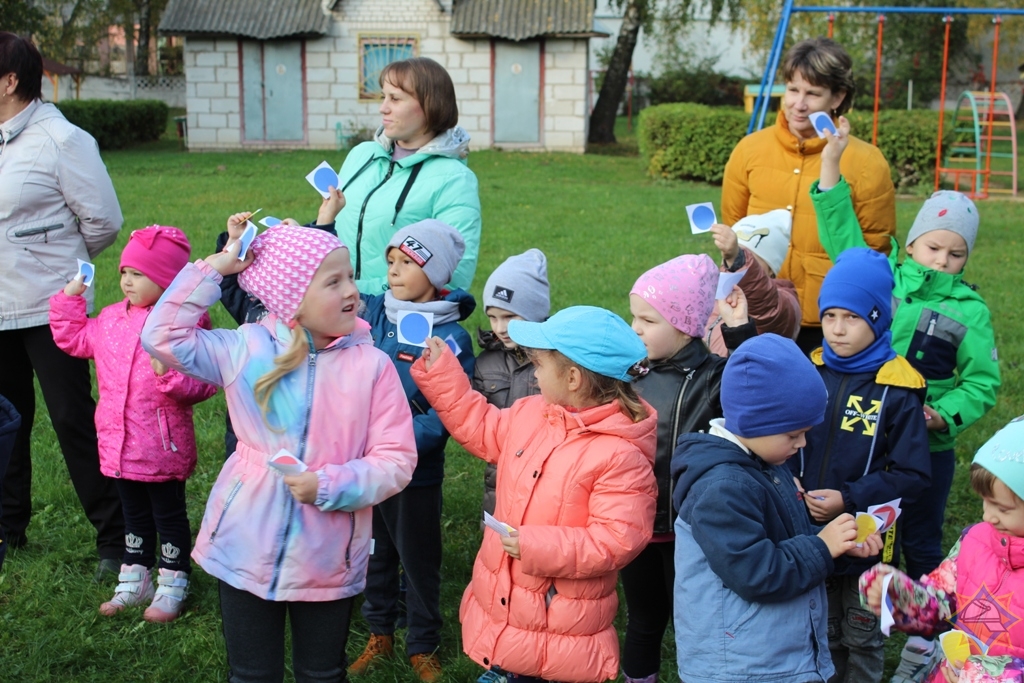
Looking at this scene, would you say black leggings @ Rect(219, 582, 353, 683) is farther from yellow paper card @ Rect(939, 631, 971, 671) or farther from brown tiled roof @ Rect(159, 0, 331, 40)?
brown tiled roof @ Rect(159, 0, 331, 40)

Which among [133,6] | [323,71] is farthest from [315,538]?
[133,6]

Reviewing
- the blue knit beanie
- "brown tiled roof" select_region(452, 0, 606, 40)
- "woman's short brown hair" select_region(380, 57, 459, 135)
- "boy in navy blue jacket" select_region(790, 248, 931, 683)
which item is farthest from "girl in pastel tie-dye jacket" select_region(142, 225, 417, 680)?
"brown tiled roof" select_region(452, 0, 606, 40)

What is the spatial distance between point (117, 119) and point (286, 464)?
83.9ft

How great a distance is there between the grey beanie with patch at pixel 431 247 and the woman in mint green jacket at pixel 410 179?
22cm

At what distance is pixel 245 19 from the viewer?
2566 cm

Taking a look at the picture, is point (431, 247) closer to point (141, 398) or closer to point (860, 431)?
point (141, 398)

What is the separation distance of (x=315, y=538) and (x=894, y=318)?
2.27 meters

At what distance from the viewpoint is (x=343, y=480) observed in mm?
2744

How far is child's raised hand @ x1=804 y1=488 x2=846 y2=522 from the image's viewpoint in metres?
3.12

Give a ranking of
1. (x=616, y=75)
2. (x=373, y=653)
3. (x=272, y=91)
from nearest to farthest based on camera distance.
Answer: (x=373, y=653) → (x=272, y=91) → (x=616, y=75)

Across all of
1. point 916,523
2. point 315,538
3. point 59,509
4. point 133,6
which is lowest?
point 59,509

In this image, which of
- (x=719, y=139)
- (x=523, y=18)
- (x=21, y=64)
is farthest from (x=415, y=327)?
(x=523, y=18)

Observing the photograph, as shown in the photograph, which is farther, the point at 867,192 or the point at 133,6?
the point at 133,6

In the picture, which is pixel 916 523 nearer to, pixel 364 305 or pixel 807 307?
pixel 807 307
